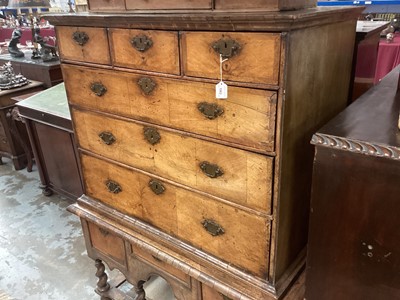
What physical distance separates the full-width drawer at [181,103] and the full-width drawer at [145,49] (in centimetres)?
4

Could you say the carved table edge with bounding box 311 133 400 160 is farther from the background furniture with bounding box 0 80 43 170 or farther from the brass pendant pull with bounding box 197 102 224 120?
the background furniture with bounding box 0 80 43 170

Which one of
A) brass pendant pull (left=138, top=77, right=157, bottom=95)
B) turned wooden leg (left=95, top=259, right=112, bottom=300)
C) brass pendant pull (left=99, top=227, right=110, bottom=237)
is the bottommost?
turned wooden leg (left=95, top=259, right=112, bottom=300)

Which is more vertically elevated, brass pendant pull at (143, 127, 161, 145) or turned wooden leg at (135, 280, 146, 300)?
brass pendant pull at (143, 127, 161, 145)

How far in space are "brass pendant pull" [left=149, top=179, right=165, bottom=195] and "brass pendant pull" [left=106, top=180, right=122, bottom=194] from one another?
21 cm

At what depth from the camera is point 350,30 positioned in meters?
1.24

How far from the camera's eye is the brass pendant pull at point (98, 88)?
1384 mm

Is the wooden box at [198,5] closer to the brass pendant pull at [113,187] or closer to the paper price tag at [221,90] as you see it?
the paper price tag at [221,90]

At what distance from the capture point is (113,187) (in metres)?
1.56

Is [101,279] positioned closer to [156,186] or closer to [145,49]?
[156,186]

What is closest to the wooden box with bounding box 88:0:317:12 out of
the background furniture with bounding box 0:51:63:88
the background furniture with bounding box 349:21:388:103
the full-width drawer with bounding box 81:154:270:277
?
the background furniture with bounding box 349:21:388:103

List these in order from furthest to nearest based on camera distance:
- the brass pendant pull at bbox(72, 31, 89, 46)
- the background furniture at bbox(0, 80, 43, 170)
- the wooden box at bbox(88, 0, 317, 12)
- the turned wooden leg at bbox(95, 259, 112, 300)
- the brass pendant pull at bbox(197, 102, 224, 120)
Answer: the background furniture at bbox(0, 80, 43, 170) < the turned wooden leg at bbox(95, 259, 112, 300) < the brass pendant pull at bbox(72, 31, 89, 46) < the brass pendant pull at bbox(197, 102, 224, 120) < the wooden box at bbox(88, 0, 317, 12)

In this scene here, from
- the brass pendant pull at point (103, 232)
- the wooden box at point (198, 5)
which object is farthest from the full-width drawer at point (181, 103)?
the brass pendant pull at point (103, 232)

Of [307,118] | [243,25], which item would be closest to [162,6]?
[243,25]

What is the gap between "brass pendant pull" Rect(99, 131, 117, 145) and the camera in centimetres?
146
